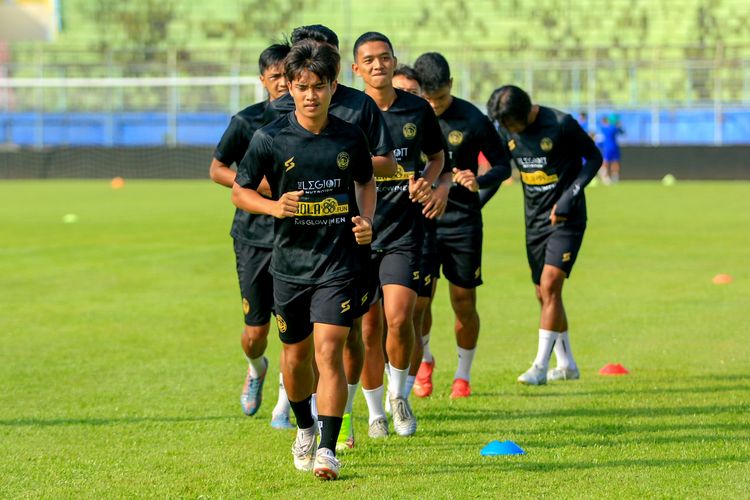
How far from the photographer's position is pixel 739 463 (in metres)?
6.00

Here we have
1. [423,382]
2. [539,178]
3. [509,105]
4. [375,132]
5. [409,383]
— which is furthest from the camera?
[539,178]

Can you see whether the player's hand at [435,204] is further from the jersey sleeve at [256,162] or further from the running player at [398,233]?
the jersey sleeve at [256,162]

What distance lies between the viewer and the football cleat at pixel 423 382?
834 cm

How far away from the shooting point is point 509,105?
8.63 m

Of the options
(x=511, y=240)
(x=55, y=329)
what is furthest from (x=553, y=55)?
(x=55, y=329)

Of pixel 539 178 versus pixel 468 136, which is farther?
pixel 539 178

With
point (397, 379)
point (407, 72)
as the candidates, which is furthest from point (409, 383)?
point (407, 72)

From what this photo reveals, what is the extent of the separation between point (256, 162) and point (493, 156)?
9.15ft

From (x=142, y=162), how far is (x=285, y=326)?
3465cm

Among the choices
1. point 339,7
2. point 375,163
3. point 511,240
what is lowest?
point 511,240

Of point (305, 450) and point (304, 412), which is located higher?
point (304, 412)

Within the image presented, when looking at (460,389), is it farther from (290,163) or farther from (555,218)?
(290,163)

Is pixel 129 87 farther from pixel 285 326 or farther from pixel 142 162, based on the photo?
pixel 285 326

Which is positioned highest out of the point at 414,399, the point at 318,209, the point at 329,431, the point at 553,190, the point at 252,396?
the point at 318,209
